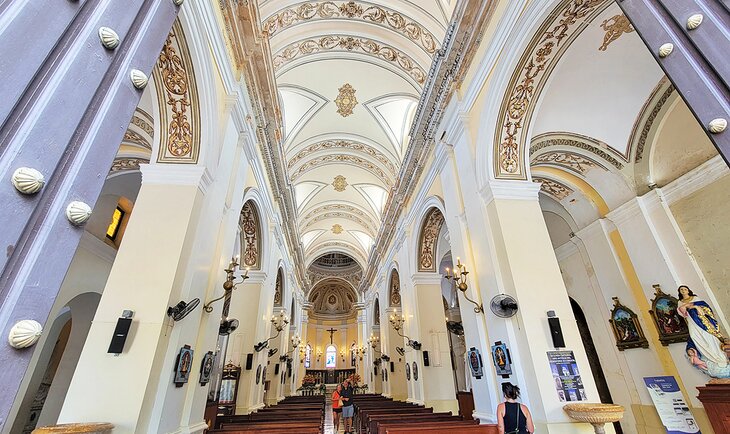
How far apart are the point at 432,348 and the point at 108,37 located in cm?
832

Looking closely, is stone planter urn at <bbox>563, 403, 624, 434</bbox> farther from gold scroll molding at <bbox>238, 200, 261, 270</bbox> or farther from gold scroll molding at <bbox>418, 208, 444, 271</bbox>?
gold scroll molding at <bbox>238, 200, 261, 270</bbox>

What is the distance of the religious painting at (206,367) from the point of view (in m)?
4.24

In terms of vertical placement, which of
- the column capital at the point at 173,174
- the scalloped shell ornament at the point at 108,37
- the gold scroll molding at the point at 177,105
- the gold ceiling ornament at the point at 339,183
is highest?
the gold ceiling ornament at the point at 339,183

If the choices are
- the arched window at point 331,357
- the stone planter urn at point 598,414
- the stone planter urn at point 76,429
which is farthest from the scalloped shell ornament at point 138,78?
the arched window at point 331,357

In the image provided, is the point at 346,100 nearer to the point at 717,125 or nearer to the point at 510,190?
the point at 510,190

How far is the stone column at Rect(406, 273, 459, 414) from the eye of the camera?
7.66m

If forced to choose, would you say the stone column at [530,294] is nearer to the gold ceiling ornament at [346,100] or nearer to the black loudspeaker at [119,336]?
the black loudspeaker at [119,336]

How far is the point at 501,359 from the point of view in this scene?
4.15 meters

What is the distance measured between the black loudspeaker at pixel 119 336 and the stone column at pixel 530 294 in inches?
166

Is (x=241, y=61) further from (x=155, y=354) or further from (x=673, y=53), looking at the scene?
(x=673, y=53)

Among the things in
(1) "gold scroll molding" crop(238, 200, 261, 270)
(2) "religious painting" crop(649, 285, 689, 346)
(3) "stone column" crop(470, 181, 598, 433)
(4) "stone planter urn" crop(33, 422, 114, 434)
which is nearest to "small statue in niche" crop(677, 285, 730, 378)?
(2) "religious painting" crop(649, 285, 689, 346)

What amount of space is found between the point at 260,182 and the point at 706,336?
8298 millimetres

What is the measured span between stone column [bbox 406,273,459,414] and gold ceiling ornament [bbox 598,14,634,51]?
6.05 metres

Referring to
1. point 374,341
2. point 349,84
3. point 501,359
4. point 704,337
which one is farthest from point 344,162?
point 704,337
